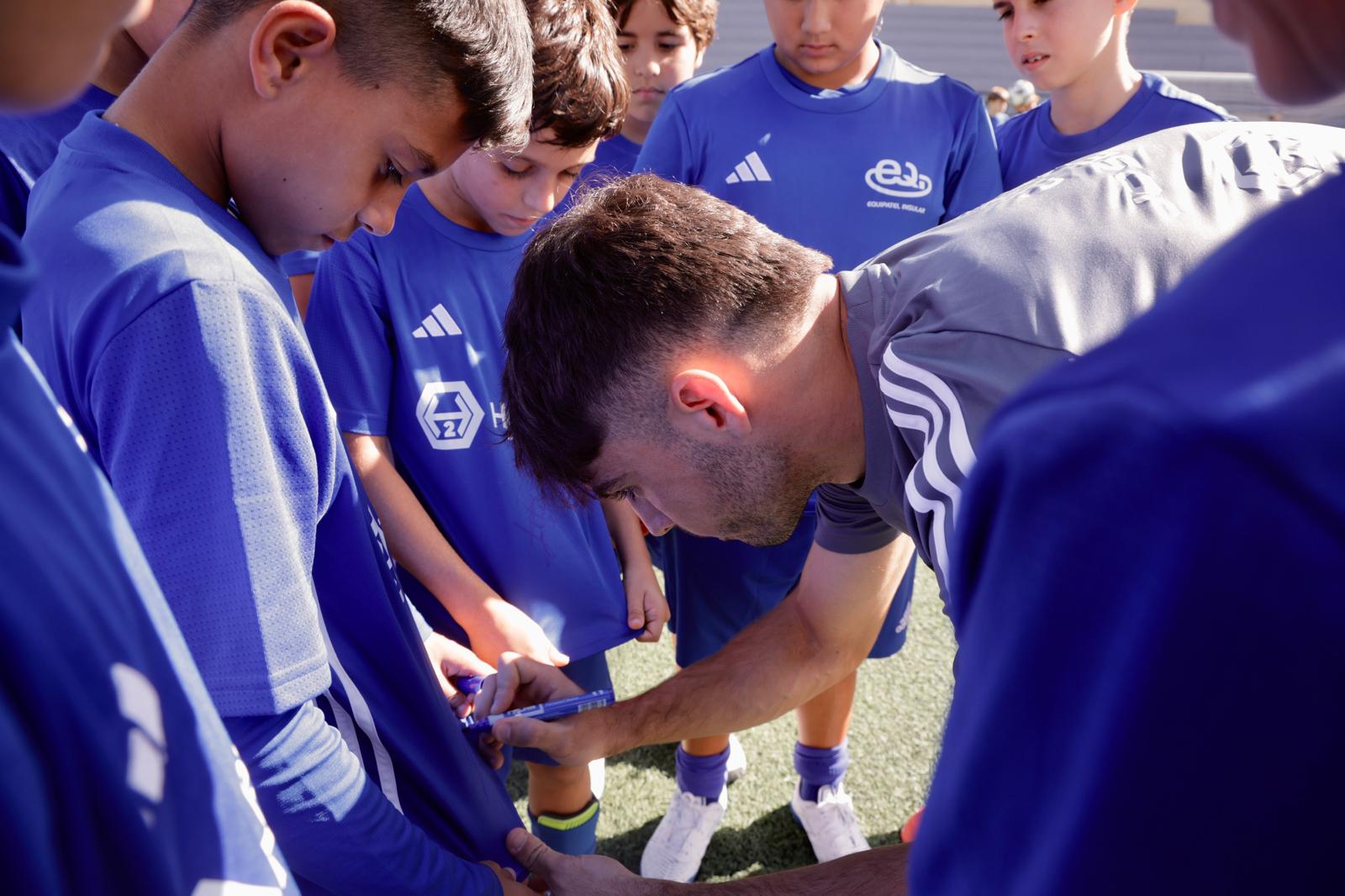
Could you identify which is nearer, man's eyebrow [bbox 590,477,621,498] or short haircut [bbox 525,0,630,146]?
man's eyebrow [bbox 590,477,621,498]

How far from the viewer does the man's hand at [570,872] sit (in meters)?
1.60

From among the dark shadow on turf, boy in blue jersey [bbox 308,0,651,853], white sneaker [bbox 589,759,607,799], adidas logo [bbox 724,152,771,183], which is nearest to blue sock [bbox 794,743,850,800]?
the dark shadow on turf

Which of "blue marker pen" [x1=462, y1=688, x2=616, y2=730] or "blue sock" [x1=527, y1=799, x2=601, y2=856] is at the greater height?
"blue marker pen" [x1=462, y1=688, x2=616, y2=730]

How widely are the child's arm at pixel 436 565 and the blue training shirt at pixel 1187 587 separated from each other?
1543mm

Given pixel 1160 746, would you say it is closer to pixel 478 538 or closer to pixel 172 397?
pixel 172 397

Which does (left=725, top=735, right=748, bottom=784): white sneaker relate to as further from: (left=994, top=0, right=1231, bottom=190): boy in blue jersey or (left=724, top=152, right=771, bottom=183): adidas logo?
(left=994, top=0, right=1231, bottom=190): boy in blue jersey

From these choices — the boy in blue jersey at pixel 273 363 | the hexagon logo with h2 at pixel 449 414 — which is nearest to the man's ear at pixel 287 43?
the boy in blue jersey at pixel 273 363

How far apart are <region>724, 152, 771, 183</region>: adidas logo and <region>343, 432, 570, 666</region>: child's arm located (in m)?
1.18

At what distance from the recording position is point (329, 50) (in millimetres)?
1197

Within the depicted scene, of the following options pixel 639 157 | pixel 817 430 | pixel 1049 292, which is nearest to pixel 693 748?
pixel 817 430

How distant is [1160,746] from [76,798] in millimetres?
598

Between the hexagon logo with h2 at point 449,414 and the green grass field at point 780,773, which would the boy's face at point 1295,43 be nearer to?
the hexagon logo with h2 at point 449,414

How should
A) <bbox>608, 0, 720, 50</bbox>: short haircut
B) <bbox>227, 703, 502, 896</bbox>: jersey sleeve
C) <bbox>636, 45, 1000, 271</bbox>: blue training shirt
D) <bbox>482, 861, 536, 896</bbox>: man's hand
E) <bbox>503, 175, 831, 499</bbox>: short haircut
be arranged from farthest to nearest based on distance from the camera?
<bbox>608, 0, 720, 50</bbox>: short haircut, <bbox>636, 45, 1000, 271</bbox>: blue training shirt, <bbox>503, 175, 831, 499</bbox>: short haircut, <bbox>482, 861, 536, 896</bbox>: man's hand, <bbox>227, 703, 502, 896</bbox>: jersey sleeve

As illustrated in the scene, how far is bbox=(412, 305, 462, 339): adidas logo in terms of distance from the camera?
6.66ft
